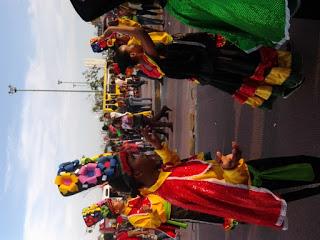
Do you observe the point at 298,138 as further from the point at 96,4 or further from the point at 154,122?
the point at 154,122

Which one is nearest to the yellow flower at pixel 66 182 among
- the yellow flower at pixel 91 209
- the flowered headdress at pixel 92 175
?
the flowered headdress at pixel 92 175

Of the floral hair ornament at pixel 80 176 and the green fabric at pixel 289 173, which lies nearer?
the green fabric at pixel 289 173

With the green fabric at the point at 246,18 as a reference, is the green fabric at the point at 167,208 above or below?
below

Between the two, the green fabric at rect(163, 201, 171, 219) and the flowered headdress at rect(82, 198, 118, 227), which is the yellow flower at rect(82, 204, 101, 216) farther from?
the green fabric at rect(163, 201, 171, 219)

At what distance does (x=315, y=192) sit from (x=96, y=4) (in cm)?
279

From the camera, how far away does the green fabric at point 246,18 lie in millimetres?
3305

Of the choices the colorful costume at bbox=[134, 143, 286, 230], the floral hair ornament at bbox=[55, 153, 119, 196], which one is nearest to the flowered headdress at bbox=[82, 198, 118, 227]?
the floral hair ornament at bbox=[55, 153, 119, 196]

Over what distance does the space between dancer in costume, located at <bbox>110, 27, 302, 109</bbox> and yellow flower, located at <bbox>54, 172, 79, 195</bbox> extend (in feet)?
4.79

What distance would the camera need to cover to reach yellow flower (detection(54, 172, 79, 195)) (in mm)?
4910

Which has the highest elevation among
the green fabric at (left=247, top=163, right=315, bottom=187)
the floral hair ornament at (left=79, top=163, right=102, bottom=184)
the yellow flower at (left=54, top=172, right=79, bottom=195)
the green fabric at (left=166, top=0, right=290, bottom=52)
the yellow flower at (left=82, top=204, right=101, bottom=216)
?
the green fabric at (left=166, top=0, right=290, bottom=52)

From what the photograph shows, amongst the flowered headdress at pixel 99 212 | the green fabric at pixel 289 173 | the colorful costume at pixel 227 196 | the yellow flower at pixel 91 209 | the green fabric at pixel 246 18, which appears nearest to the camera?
the green fabric at pixel 246 18

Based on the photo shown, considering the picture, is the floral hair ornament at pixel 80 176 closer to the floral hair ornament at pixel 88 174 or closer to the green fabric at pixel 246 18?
the floral hair ornament at pixel 88 174

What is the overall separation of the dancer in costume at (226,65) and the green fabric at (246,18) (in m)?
0.98

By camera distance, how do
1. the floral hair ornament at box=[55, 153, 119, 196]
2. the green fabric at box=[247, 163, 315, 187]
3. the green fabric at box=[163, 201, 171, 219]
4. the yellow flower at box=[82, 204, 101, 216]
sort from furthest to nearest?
1. the yellow flower at box=[82, 204, 101, 216]
2. the green fabric at box=[163, 201, 171, 219]
3. the floral hair ornament at box=[55, 153, 119, 196]
4. the green fabric at box=[247, 163, 315, 187]
